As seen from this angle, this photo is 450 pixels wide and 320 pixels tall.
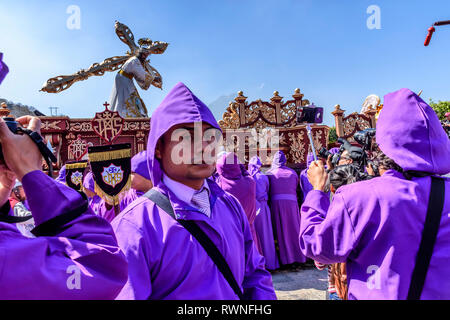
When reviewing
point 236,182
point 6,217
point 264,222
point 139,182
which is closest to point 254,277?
point 6,217

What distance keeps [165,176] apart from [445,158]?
59.5 inches

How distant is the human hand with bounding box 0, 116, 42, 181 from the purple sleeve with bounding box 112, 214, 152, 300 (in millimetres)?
456

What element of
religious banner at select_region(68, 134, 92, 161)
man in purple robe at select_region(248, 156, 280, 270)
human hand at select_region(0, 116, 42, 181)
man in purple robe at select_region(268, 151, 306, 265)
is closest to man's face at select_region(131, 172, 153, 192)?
human hand at select_region(0, 116, 42, 181)

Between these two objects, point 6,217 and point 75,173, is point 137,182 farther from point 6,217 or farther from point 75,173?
point 6,217

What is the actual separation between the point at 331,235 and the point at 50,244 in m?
1.36

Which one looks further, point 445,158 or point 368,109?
point 368,109

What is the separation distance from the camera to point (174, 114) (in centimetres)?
159

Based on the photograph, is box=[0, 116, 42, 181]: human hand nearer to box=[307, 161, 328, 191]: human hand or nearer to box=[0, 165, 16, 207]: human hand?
box=[0, 165, 16, 207]: human hand

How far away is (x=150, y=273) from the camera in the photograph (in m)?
1.34

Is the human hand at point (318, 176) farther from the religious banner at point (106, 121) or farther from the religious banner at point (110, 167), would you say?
the religious banner at point (106, 121)

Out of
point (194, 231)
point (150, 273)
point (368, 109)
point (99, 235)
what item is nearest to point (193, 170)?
point (194, 231)

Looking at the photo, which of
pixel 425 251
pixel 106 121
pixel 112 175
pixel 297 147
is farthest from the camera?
pixel 297 147

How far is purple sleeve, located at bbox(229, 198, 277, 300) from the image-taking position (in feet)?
5.23

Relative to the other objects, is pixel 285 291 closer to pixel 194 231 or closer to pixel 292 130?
pixel 194 231
